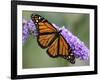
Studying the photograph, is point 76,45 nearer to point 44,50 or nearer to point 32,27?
point 44,50

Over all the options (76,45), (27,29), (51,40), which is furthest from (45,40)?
(76,45)

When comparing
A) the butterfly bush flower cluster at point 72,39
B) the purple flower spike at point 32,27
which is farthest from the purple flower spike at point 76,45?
the purple flower spike at point 32,27

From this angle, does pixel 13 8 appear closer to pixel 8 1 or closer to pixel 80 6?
pixel 8 1

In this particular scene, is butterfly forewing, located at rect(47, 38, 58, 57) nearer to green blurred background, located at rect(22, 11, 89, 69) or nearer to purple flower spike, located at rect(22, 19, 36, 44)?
green blurred background, located at rect(22, 11, 89, 69)

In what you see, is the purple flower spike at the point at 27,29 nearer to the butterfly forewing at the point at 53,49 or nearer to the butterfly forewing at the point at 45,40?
the butterfly forewing at the point at 45,40

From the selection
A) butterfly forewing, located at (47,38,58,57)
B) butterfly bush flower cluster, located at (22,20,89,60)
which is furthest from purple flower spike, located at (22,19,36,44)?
butterfly forewing, located at (47,38,58,57)

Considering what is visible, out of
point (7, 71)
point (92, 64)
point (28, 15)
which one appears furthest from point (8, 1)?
point (92, 64)
